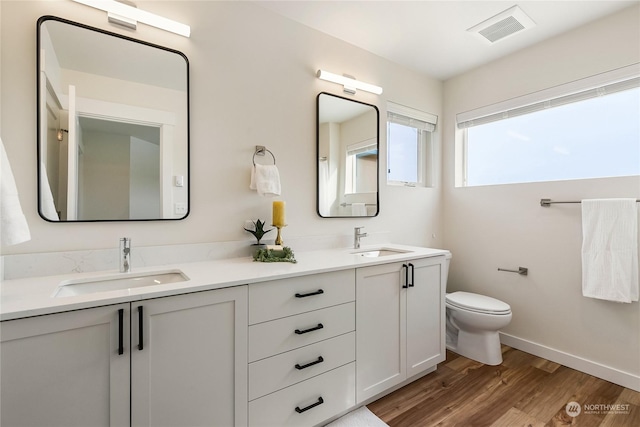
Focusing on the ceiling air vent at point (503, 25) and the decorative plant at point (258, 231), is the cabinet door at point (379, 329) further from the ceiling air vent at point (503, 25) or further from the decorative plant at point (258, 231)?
the ceiling air vent at point (503, 25)

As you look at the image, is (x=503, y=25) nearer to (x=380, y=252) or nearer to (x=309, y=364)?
(x=380, y=252)

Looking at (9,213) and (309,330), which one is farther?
(309,330)

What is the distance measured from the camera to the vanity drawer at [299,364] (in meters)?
1.24

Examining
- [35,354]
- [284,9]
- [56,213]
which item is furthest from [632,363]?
[56,213]

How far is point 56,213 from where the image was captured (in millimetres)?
1300

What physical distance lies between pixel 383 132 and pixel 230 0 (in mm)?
1468

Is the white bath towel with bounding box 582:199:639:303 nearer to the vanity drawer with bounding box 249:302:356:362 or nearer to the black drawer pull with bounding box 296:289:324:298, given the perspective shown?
the vanity drawer with bounding box 249:302:356:362

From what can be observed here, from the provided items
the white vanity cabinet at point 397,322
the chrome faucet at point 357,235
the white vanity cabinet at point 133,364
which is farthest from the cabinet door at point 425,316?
the white vanity cabinet at point 133,364

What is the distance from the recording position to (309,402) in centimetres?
139

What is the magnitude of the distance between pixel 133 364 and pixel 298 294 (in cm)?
68

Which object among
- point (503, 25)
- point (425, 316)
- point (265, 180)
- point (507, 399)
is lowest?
point (507, 399)

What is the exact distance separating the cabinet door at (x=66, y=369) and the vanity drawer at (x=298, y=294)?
1.59 feet

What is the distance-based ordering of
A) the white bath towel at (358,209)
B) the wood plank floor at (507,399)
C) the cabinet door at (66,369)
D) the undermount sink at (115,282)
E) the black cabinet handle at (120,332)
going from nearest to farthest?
the cabinet door at (66,369)
the black cabinet handle at (120,332)
the undermount sink at (115,282)
the wood plank floor at (507,399)
the white bath towel at (358,209)

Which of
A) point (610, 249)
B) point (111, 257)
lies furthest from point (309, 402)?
point (610, 249)
